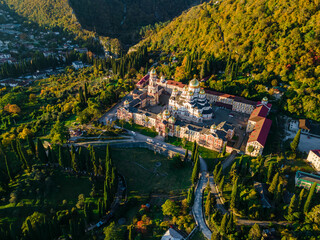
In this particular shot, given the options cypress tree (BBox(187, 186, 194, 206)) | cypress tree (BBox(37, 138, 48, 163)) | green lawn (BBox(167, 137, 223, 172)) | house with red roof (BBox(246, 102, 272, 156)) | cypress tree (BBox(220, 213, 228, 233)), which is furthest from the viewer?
green lawn (BBox(167, 137, 223, 172))

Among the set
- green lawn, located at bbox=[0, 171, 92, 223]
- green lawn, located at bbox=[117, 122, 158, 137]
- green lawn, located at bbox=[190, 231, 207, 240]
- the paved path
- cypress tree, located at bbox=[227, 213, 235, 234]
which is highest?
green lawn, located at bbox=[117, 122, 158, 137]

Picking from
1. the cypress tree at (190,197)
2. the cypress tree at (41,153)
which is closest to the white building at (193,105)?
the cypress tree at (190,197)

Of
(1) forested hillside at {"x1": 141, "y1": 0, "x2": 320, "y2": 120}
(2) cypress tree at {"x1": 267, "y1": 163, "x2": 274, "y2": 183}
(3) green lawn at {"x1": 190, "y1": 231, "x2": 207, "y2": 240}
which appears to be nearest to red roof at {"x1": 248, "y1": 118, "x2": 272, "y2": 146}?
(2) cypress tree at {"x1": 267, "y1": 163, "x2": 274, "y2": 183}

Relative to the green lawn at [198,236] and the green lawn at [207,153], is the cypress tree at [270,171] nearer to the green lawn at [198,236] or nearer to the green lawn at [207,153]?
the green lawn at [207,153]

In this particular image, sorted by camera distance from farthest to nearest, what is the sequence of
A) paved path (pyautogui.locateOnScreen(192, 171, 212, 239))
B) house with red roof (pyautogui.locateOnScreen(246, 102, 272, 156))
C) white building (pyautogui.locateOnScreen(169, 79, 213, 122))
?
white building (pyautogui.locateOnScreen(169, 79, 213, 122)), house with red roof (pyautogui.locateOnScreen(246, 102, 272, 156)), paved path (pyautogui.locateOnScreen(192, 171, 212, 239))

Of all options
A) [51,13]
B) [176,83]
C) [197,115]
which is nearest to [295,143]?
[197,115]

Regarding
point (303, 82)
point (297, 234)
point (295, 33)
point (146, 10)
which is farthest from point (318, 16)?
point (146, 10)

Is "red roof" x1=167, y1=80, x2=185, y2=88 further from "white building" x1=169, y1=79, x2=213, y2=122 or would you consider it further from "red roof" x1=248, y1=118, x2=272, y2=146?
"red roof" x1=248, y1=118, x2=272, y2=146
